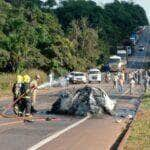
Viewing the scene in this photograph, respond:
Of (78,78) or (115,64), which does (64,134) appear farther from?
(115,64)

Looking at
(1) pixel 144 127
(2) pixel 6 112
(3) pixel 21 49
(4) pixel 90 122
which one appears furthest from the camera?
(3) pixel 21 49

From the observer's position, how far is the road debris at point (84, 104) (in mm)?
29531

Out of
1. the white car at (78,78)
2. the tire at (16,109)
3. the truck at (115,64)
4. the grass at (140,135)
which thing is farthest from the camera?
the truck at (115,64)

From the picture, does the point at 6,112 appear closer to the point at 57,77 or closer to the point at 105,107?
the point at 105,107

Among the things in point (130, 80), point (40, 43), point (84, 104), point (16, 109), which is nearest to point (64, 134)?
point (16, 109)

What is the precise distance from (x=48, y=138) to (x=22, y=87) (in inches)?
344

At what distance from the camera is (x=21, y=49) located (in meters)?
68.2

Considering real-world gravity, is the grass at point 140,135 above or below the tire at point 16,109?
below

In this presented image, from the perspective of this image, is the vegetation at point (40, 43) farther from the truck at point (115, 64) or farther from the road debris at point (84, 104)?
the road debris at point (84, 104)

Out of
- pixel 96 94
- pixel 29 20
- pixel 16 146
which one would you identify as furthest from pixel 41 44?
pixel 16 146

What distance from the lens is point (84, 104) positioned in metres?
29.7

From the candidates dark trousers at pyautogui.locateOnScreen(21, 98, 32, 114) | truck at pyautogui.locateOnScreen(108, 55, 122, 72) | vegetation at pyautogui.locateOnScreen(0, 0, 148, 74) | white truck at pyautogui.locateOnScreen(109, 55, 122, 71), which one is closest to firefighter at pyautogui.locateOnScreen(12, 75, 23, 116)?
dark trousers at pyautogui.locateOnScreen(21, 98, 32, 114)

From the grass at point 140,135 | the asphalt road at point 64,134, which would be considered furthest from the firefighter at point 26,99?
the grass at point 140,135

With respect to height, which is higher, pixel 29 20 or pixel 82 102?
pixel 29 20
